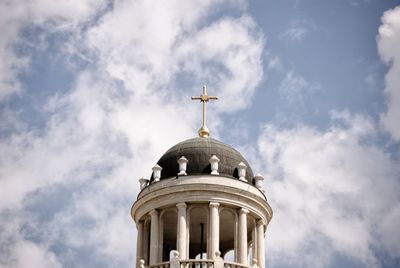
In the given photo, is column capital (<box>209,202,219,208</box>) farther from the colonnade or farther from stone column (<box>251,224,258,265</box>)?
stone column (<box>251,224,258,265</box>)

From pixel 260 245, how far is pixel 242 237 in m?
2.03

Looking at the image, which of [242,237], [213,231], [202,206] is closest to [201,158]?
[202,206]

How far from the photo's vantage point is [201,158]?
4631 centimetres

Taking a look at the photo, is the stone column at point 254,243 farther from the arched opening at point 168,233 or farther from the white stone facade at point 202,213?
the arched opening at point 168,233

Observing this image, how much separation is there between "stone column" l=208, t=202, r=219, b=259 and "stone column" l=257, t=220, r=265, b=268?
3.20m

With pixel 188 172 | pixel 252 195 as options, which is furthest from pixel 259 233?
pixel 188 172

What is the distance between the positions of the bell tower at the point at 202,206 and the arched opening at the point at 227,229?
0.19 ft

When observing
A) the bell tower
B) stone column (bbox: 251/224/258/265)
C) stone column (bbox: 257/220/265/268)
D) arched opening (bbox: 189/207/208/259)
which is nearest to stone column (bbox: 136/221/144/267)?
the bell tower

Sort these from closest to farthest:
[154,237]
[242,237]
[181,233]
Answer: [181,233] < [242,237] < [154,237]

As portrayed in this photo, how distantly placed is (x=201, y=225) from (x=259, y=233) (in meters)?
4.02

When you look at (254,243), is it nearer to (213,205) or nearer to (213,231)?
(213,231)

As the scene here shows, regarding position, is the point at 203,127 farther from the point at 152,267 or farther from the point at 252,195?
the point at 152,267

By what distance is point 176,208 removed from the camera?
147ft

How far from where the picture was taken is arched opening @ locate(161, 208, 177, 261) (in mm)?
46688
